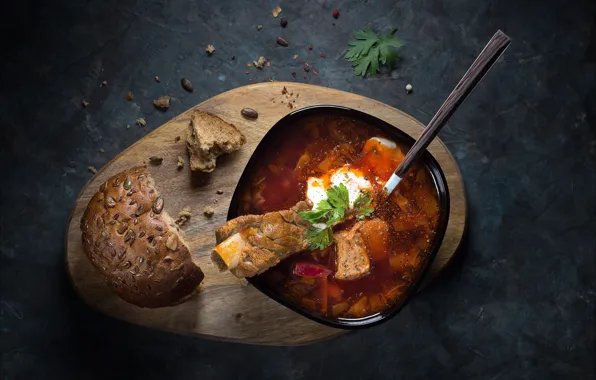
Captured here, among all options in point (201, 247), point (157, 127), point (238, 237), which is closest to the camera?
point (238, 237)

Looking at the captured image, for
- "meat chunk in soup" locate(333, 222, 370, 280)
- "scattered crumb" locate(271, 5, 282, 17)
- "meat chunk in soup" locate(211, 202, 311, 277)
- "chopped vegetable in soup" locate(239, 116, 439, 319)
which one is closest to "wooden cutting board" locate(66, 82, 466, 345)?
"chopped vegetable in soup" locate(239, 116, 439, 319)

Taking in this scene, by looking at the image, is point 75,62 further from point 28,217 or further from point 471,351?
point 471,351

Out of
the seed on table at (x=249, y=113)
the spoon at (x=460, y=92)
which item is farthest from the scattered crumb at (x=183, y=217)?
the spoon at (x=460, y=92)

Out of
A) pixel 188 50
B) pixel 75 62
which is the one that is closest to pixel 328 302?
pixel 188 50

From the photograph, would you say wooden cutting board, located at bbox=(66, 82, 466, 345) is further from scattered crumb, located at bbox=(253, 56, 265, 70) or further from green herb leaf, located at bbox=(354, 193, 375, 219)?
green herb leaf, located at bbox=(354, 193, 375, 219)

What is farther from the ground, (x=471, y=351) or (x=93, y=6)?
(x=93, y=6)

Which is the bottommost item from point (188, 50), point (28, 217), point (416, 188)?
point (28, 217)

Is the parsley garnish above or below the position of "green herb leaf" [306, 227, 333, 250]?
above
